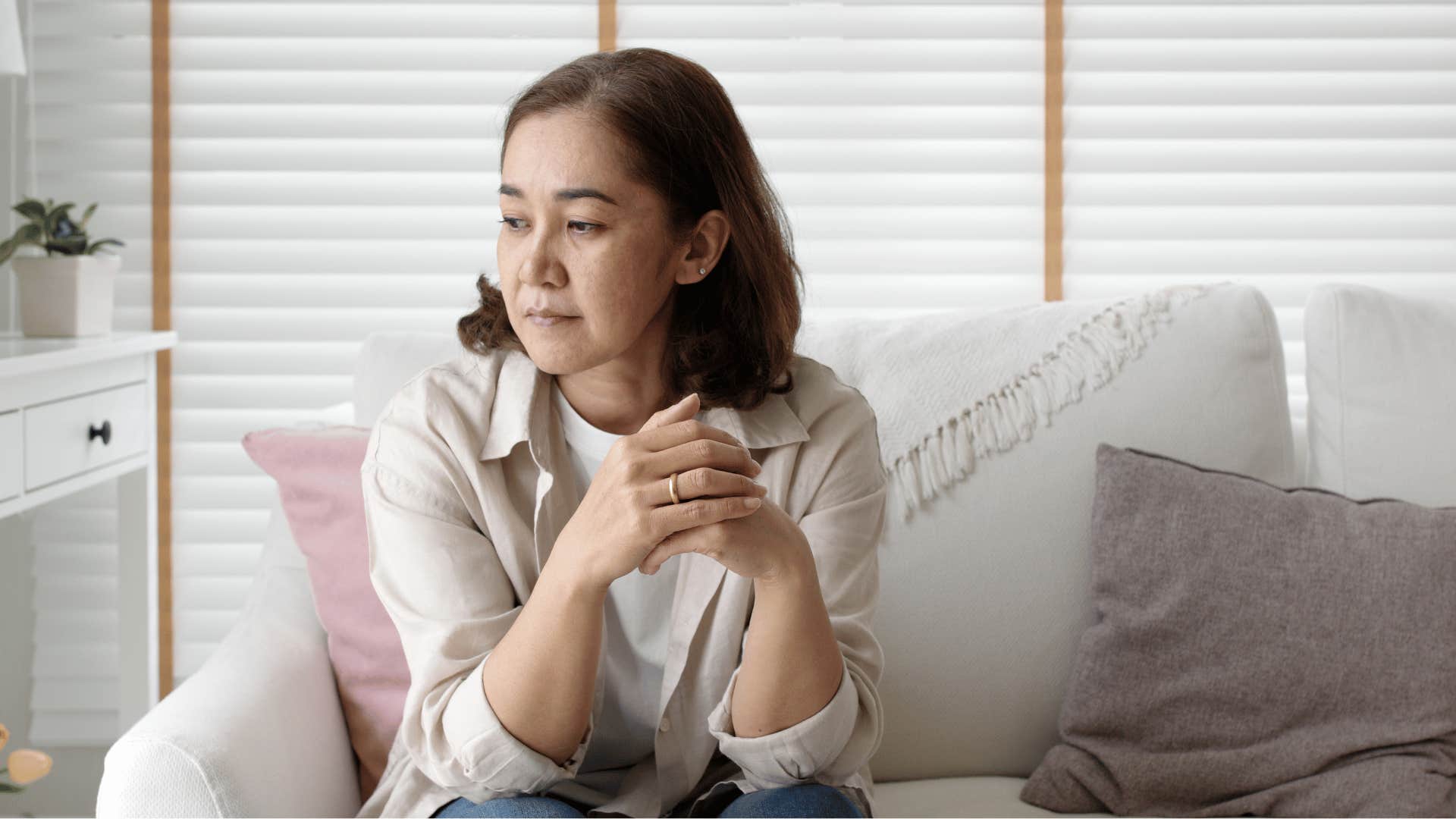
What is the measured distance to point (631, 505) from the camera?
3.27ft

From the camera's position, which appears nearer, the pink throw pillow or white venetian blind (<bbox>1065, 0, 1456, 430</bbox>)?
the pink throw pillow

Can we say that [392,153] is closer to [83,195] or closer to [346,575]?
[83,195]

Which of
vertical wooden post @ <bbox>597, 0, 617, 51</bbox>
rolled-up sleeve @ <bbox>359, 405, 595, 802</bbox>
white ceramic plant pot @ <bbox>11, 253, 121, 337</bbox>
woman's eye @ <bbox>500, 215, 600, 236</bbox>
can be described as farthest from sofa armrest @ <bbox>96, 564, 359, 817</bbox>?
vertical wooden post @ <bbox>597, 0, 617, 51</bbox>

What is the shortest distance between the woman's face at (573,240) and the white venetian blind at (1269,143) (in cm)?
163

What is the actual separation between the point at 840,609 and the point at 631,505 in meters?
0.30

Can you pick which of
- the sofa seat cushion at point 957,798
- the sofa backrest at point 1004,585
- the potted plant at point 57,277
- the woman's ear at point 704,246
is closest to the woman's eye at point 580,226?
the woman's ear at point 704,246

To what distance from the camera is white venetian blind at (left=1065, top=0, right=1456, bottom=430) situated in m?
2.50

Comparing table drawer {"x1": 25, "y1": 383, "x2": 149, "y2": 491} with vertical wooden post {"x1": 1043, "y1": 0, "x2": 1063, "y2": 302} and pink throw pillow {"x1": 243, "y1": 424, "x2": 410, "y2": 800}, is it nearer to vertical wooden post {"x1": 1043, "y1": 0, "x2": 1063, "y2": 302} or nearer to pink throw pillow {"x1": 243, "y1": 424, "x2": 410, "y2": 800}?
pink throw pillow {"x1": 243, "y1": 424, "x2": 410, "y2": 800}

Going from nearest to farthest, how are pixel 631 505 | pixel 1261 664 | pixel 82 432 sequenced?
pixel 631 505 < pixel 1261 664 < pixel 82 432

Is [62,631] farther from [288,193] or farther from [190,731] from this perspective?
[190,731]

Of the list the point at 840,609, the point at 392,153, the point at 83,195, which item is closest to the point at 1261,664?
the point at 840,609

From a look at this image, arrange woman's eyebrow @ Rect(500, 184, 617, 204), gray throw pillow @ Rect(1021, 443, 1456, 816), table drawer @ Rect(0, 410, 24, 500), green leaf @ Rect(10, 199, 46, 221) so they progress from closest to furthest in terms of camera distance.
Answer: woman's eyebrow @ Rect(500, 184, 617, 204), gray throw pillow @ Rect(1021, 443, 1456, 816), table drawer @ Rect(0, 410, 24, 500), green leaf @ Rect(10, 199, 46, 221)

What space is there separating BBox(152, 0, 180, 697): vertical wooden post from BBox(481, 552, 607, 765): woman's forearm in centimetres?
164

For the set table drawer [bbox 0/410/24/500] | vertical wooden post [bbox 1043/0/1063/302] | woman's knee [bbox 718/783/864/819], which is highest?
vertical wooden post [bbox 1043/0/1063/302]
